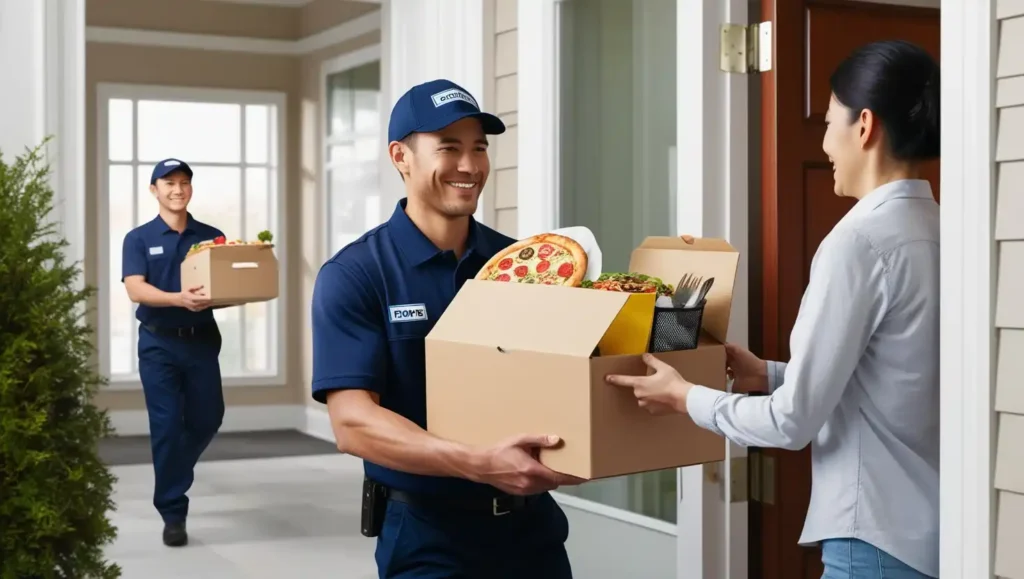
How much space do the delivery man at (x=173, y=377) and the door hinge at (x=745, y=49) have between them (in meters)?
3.09

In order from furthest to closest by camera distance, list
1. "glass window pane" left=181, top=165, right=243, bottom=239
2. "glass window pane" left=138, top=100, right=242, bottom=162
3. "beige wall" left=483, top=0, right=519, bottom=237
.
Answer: "glass window pane" left=181, top=165, right=243, bottom=239 → "glass window pane" left=138, top=100, right=242, bottom=162 → "beige wall" left=483, top=0, right=519, bottom=237

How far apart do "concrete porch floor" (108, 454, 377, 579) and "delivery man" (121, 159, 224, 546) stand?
233 mm

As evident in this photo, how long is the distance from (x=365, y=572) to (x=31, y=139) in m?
2.25

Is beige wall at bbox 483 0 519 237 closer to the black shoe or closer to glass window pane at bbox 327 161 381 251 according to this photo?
the black shoe

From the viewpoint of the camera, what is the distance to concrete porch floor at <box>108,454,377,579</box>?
5172 mm

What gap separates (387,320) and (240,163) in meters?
7.85

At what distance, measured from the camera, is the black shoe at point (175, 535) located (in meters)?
5.57

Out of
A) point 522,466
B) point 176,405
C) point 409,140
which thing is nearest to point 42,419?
point 409,140

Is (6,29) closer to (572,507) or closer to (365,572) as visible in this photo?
(572,507)

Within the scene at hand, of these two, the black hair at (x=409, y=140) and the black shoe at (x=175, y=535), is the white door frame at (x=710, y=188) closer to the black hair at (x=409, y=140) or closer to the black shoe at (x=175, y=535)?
the black hair at (x=409, y=140)

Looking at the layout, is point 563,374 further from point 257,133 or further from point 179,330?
point 257,133

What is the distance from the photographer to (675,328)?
6.31 feet

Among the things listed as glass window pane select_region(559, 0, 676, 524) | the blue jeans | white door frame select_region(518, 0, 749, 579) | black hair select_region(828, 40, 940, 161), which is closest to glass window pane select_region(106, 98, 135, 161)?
glass window pane select_region(559, 0, 676, 524)

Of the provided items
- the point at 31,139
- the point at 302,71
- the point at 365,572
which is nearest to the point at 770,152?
the point at 31,139
